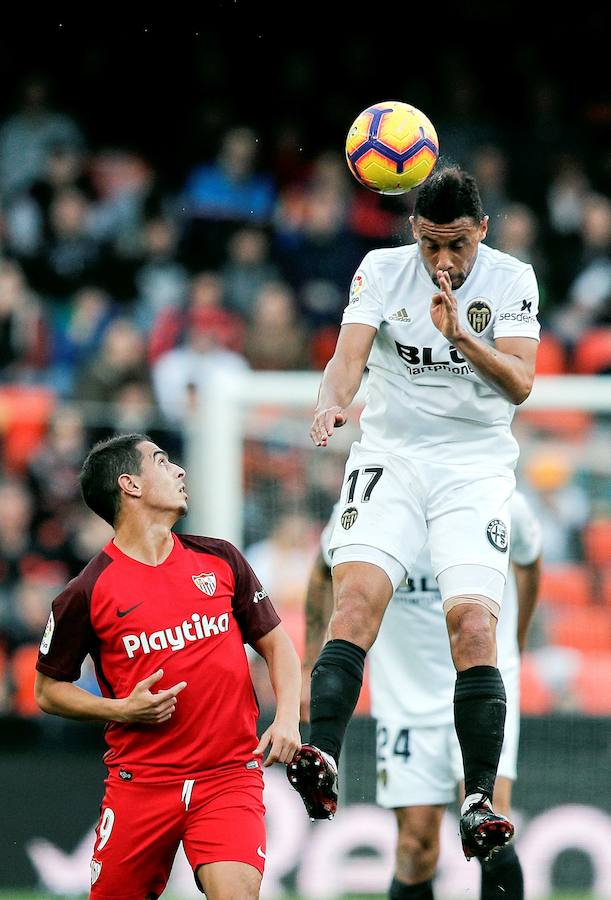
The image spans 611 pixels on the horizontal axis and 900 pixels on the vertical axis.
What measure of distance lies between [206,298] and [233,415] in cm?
A: 273

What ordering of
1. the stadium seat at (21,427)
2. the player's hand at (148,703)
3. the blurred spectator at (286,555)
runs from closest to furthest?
the player's hand at (148,703), the blurred spectator at (286,555), the stadium seat at (21,427)

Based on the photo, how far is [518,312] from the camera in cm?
527

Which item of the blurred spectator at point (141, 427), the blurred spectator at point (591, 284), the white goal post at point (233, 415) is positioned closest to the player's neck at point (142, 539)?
the white goal post at point (233, 415)

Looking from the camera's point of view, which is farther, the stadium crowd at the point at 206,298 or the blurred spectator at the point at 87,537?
the blurred spectator at the point at 87,537

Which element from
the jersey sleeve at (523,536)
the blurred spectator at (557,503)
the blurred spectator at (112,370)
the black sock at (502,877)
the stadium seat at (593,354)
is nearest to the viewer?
the black sock at (502,877)

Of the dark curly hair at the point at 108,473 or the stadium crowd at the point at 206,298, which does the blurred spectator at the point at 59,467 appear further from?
the dark curly hair at the point at 108,473

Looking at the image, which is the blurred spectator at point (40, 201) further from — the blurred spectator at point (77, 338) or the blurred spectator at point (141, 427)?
the blurred spectator at point (141, 427)

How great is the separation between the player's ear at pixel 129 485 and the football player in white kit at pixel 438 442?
0.61 metres

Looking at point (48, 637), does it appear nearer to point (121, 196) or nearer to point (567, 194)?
point (121, 196)

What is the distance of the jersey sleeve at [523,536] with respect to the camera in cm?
619

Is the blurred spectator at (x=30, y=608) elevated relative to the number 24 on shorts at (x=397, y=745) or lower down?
elevated

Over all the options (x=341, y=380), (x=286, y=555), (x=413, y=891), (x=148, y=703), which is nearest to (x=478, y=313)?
(x=341, y=380)

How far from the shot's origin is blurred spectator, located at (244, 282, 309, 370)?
1047cm

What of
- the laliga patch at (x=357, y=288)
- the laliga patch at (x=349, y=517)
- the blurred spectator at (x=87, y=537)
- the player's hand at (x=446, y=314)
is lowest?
the blurred spectator at (x=87, y=537)
